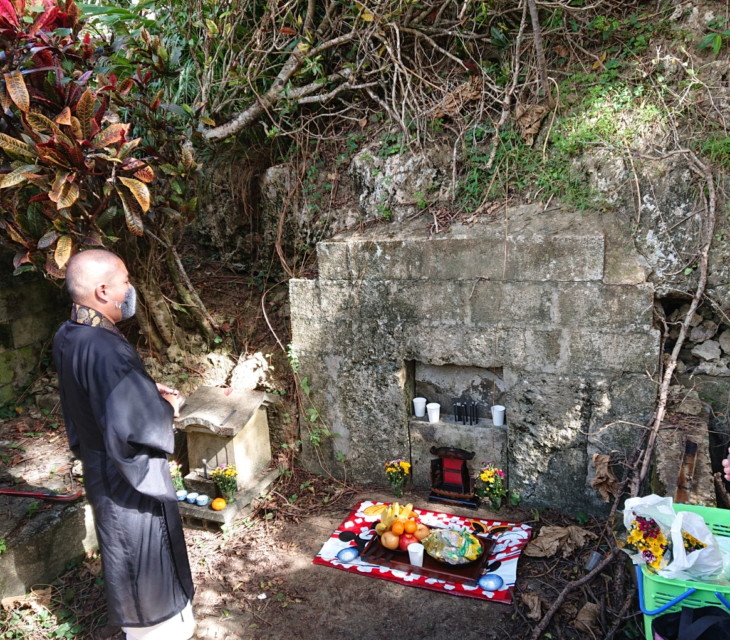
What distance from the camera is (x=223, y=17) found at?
545 centimetres

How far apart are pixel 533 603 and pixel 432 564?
746 millimetres

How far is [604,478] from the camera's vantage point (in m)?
4.13

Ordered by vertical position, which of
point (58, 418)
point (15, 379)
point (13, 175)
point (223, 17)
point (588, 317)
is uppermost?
point (223, 17)

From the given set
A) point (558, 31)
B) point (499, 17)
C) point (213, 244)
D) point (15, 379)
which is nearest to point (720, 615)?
point (558, 31)

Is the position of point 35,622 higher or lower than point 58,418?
lower

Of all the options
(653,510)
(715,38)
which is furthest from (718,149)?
(653,510)

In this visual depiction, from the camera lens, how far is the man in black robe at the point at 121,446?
2934 millimetres

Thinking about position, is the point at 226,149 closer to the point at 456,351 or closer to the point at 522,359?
the point at 456,351

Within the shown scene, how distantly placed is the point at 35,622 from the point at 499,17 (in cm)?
591

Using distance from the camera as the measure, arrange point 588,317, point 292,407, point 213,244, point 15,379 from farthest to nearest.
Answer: point 213,244 → point 15,379 → point 292,407 → point 588,317

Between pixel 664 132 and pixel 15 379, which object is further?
pixel 15 379

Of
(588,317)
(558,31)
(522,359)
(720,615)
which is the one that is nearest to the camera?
(720,615)

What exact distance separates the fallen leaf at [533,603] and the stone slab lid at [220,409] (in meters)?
2.50

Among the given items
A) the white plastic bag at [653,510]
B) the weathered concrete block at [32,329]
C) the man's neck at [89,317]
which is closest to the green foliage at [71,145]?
the man's neck at [89,317]
